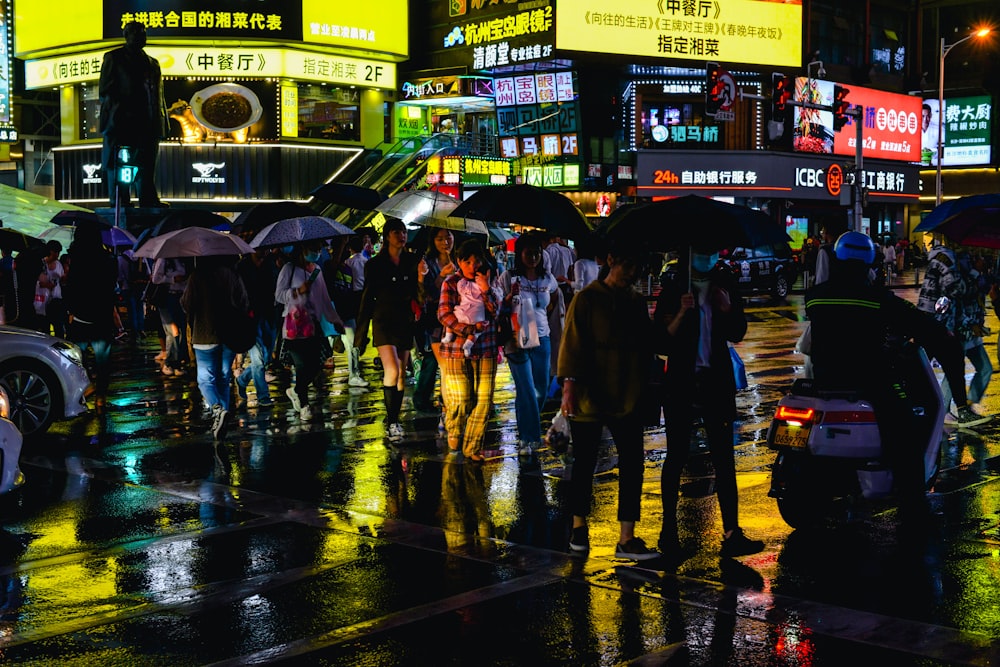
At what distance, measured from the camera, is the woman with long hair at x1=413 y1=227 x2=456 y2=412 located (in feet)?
40.5

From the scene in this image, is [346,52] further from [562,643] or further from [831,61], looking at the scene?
[562,643]

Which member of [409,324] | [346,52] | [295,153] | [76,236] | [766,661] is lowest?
[766,661]

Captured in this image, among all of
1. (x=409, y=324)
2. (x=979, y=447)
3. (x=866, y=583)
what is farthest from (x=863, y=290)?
(x=409, y=324)

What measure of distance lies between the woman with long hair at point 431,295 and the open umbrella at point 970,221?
429 cm

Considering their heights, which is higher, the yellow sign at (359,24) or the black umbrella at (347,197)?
the yellow sign at (359,24)

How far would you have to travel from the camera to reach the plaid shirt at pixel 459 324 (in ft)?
35.1

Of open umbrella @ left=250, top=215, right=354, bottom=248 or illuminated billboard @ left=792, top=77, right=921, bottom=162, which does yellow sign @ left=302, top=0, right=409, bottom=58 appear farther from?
open umbrella @ left=250, top=215, right=354, bottom=248

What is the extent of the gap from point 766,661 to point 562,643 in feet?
2.98

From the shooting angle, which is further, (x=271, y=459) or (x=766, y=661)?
(x=271, y=459)

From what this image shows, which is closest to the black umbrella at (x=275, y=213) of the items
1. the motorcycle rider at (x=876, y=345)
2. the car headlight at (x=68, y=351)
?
the car headlight at (x=68, y=351)

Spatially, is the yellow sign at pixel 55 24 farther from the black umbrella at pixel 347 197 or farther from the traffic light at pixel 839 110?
the black umbrella at pixel 347 197

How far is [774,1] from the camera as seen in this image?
1984 inches

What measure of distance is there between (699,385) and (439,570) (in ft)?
6.07

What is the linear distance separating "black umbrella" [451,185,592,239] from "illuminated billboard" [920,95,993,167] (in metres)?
66.3
